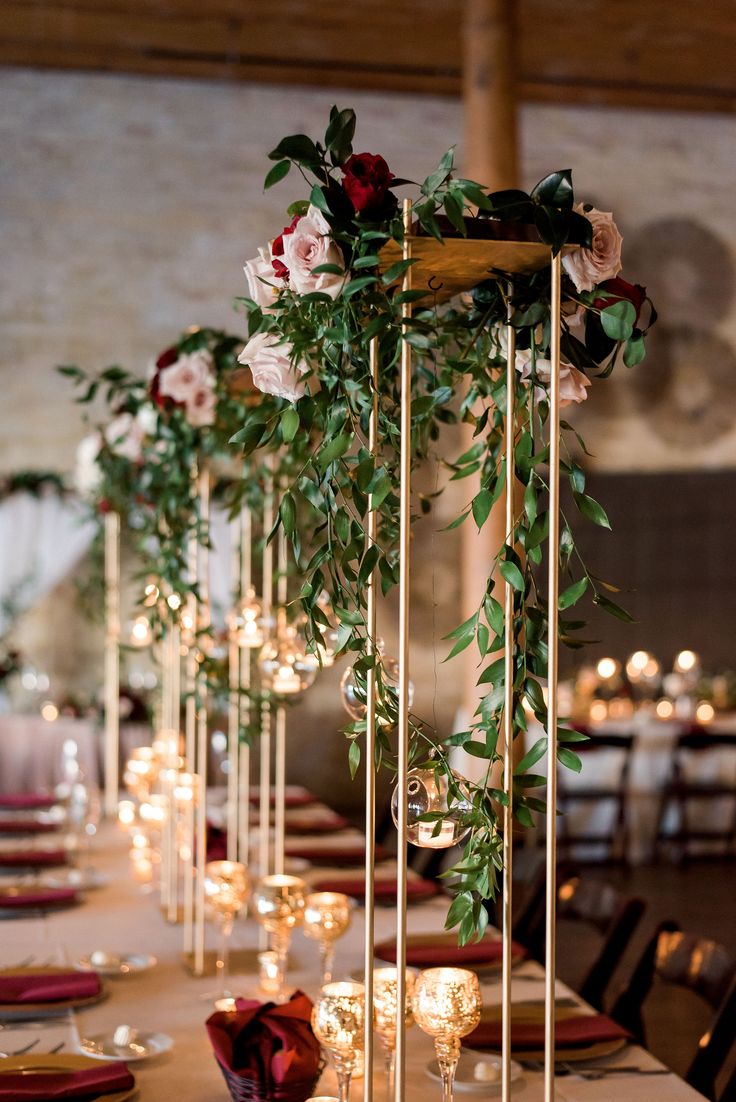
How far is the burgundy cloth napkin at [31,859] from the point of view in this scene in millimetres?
3834

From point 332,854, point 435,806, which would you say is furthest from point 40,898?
point 435,806

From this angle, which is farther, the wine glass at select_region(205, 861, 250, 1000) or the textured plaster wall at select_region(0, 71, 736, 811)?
the textured plaster wall at select_region(0, 71, 736, 811)

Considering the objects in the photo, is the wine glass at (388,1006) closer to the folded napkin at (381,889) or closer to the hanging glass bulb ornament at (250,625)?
the hanging glass bulb ornament at (250,625)

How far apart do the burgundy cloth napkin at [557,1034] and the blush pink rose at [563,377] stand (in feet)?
3.69

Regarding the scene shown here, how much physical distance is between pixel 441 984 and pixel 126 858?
2.56m

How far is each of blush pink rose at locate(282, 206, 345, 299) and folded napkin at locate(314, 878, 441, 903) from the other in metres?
2.09

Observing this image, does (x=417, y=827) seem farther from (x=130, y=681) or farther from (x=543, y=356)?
(x=130, y=681)

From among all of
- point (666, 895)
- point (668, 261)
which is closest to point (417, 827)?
point (666, 895)

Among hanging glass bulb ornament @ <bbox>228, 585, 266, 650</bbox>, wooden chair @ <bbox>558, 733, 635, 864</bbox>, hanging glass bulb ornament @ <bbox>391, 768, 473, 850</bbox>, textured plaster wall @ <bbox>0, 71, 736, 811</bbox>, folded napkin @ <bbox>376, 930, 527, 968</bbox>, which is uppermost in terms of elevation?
textured plaster wall @ <bbox>0, 71, 736, 811</bbox>

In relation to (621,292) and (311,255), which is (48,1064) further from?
(621,292)

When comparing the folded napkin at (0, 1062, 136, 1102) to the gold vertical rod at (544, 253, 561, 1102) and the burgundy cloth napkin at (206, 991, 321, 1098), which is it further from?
the gold vertical rod at (544, 253, 561, 1102)

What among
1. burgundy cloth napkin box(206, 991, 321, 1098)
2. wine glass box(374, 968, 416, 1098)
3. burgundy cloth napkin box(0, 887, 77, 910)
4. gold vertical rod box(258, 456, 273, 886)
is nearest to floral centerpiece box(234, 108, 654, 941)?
wine glass box(374, 968, 416, 1098)

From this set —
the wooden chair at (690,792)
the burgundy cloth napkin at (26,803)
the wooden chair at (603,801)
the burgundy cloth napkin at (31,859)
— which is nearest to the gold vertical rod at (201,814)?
the burgundy cloth napkin at (31,859)

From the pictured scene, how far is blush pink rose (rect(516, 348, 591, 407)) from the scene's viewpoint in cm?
166
